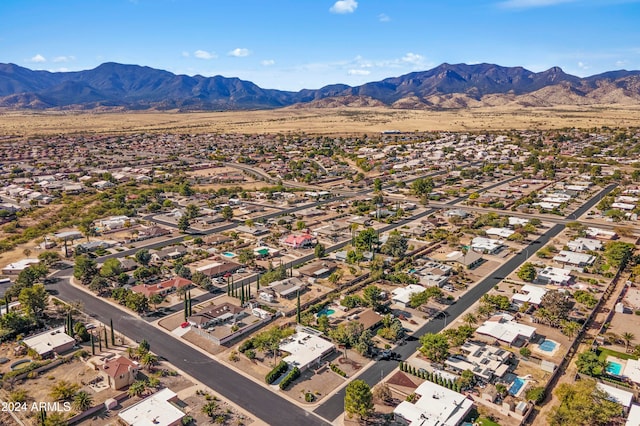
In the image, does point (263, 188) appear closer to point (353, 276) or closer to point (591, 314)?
point (353, 276)

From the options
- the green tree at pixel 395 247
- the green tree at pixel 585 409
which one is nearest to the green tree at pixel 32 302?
the green tree at pixel 395 247

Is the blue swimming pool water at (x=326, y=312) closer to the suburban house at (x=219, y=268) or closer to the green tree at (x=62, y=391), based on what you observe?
the suburban house at (x=219, y=268)

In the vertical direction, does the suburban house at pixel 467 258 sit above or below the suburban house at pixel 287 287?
above

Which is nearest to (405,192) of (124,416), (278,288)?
(278,288)

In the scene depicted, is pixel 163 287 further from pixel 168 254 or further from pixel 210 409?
pixel 210 409

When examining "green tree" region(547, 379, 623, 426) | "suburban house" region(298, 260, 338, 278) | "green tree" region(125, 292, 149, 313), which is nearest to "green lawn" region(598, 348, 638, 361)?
"green tree" region(547, 379, 623, 426)

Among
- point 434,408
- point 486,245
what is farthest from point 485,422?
point 486,245
